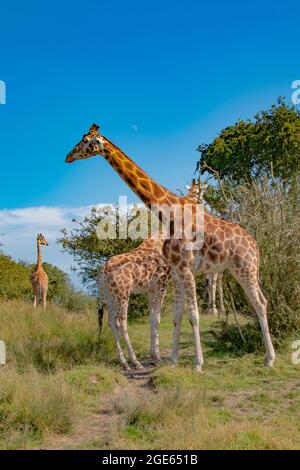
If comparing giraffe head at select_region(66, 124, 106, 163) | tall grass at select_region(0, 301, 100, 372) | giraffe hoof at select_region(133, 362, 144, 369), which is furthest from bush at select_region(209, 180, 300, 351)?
tall grass at select_region(0, 301, 100, 372)

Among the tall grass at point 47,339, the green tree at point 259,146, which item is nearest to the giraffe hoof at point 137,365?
the tall grass at point 47,339

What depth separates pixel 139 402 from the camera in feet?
21.0

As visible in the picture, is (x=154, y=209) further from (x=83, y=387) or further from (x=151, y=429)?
(x=151, y=429)

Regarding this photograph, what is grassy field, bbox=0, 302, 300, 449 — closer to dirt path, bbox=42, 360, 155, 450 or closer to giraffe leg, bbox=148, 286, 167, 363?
dirt path, bbox=42, 360, 155, 450

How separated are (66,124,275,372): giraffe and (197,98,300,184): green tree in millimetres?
14228

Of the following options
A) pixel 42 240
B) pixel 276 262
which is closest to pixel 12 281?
pixel 42 240

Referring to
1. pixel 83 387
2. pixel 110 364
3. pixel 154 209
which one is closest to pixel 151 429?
pixel 83 387

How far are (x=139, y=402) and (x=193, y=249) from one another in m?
3.39

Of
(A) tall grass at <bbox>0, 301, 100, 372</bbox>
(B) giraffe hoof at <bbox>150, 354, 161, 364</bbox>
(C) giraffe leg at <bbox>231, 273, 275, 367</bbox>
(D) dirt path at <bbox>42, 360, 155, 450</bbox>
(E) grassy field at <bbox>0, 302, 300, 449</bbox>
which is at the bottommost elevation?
(D) dirt path at <bbox>42, 360, 155, 450</bbox>

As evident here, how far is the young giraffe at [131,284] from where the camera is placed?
9.47 m

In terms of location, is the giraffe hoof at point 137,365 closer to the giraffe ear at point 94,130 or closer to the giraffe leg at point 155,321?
the giraffe leg at point 155,321

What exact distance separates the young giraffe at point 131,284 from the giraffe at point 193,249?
0.68 m

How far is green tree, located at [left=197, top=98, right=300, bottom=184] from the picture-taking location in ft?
78.6
